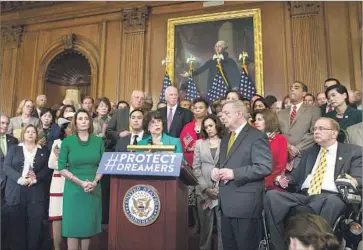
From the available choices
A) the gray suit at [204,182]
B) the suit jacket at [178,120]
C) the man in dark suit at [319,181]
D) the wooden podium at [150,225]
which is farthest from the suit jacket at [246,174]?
the suit jacket at [178,120]

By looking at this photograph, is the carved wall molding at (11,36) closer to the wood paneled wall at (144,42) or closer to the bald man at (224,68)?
the wood paneled wall at (144,42)

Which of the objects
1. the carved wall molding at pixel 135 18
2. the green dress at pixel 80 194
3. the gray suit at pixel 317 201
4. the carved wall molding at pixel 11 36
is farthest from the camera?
the carved wall molding at pixel 11 36

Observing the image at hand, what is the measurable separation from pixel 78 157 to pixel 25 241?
119 cm

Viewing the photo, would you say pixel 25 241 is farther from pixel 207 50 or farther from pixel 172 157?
pixel 207 50

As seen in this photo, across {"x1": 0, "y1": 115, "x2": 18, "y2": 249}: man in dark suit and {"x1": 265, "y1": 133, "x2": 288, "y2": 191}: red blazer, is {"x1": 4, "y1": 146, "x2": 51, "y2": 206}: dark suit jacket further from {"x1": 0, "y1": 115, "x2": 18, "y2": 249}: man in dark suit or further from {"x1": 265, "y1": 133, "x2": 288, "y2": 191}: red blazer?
{"x1": 265, "y1": 133, "x2": 288, "y2": 191}: red blazer

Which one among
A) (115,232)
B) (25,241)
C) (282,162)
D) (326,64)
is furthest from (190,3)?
(115,232)

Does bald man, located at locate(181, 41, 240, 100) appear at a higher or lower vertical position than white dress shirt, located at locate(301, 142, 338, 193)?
higher

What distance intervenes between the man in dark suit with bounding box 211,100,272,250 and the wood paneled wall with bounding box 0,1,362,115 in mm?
4645

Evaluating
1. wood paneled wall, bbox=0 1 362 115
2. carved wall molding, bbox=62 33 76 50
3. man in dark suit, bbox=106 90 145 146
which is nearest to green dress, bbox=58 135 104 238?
man in dark suit, bbox=106 90 145 146

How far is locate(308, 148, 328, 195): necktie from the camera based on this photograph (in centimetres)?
264

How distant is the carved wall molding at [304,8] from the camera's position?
696cm

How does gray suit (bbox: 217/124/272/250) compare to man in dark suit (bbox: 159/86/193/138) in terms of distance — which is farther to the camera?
man in dark suit (bbox: 159/86/193/138)

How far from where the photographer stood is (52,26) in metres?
8.70

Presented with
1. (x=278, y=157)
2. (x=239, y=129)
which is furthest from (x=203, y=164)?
(x=239, y=129)
